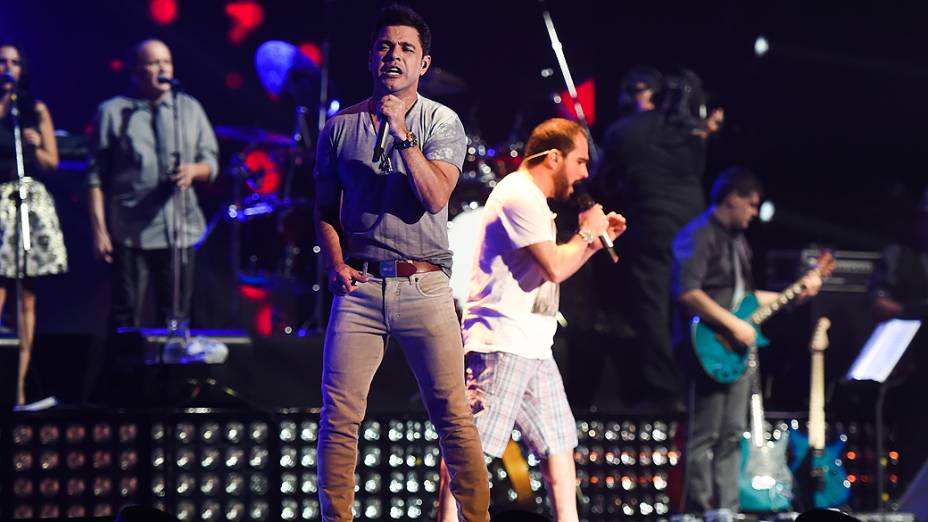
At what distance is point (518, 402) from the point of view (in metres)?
4.82

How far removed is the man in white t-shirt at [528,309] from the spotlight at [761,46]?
4596mm

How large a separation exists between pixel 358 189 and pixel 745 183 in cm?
336

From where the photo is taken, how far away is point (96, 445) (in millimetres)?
6148

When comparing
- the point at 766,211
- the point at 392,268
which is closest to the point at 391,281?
the point at 392,268

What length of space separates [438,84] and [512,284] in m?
2.83

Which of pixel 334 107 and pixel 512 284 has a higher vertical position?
pixel 334 107

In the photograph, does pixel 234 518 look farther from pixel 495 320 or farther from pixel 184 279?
pixel 495 320

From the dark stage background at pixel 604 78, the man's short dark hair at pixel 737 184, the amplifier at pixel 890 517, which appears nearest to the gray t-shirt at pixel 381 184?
the man's short dark hair at pixel 737 184

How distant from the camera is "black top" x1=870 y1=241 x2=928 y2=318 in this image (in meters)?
7.94

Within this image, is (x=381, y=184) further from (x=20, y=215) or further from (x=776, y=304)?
(x=776, y=304)

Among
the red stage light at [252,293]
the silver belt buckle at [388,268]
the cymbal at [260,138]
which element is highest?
the cymbal at [260,138]

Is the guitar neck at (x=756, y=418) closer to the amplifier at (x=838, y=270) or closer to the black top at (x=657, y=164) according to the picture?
the amplifier at (x=838, y=270)

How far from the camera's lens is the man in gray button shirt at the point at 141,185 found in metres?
6.89

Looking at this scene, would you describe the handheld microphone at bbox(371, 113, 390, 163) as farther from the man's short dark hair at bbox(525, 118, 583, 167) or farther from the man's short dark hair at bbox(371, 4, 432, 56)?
the man's short dark hair at bbox(525, 118, 583, 167)
